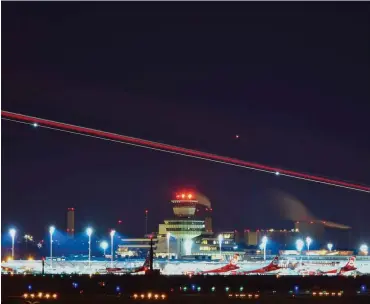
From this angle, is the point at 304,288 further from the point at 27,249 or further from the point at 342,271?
the point at 27,249

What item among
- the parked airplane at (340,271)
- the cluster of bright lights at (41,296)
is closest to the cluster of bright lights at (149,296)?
the cluster of bright lights at (41,296)

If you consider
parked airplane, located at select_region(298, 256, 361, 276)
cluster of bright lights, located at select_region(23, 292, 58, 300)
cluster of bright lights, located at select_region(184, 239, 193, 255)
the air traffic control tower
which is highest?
the air traffic control tower

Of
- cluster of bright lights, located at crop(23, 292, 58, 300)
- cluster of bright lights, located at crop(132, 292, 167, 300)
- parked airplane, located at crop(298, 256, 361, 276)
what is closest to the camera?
→ cluster of bright lights, located at crop(23, 292, 58, 300)

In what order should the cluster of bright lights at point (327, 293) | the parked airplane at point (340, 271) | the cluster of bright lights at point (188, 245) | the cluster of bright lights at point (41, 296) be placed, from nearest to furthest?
1. the cluster of bright lights at point (41, 296)
2. the cluster of bright lights at point (327, 293)
3. the parked airplane at point (340, 271)
4. the cluster of bright lights at point (188, 245)

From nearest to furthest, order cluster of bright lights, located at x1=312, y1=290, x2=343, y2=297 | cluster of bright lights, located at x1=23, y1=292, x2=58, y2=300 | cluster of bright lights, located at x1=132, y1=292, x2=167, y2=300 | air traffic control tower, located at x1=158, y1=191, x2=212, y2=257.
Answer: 1. cluster of bright lights, located at x1=23, y1=292, x2=58, y2=300
2. cluster of bright lights, located at x1=132, y1=292, x2=167, y2=300
3. cluster of bright lights, located at x1=312, y1=290, x2=343, y2=297
4. air traffic control tower, located at x1=158, y1=191, x2=212, y2=257

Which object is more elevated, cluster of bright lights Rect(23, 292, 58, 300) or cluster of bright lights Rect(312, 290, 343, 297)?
cluster of bright lights Rect(23, 292, 58, 300)

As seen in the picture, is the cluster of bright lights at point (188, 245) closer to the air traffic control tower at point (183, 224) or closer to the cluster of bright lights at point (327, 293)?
the air traffic control tower at point (183, 224)

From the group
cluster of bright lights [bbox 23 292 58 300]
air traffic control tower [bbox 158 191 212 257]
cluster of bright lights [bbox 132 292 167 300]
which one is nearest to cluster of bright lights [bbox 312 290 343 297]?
cluster of bright lights [bbox 132 292 167 300]

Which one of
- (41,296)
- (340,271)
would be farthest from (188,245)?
(41,296)

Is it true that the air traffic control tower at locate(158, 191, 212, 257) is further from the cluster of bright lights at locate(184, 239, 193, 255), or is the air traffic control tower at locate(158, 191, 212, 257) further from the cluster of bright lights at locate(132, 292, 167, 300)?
the cluster of bright lights at locate(132, 292, 167, 300)

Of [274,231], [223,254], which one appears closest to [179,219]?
[223,254]

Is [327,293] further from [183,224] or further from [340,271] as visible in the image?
[183,224]
